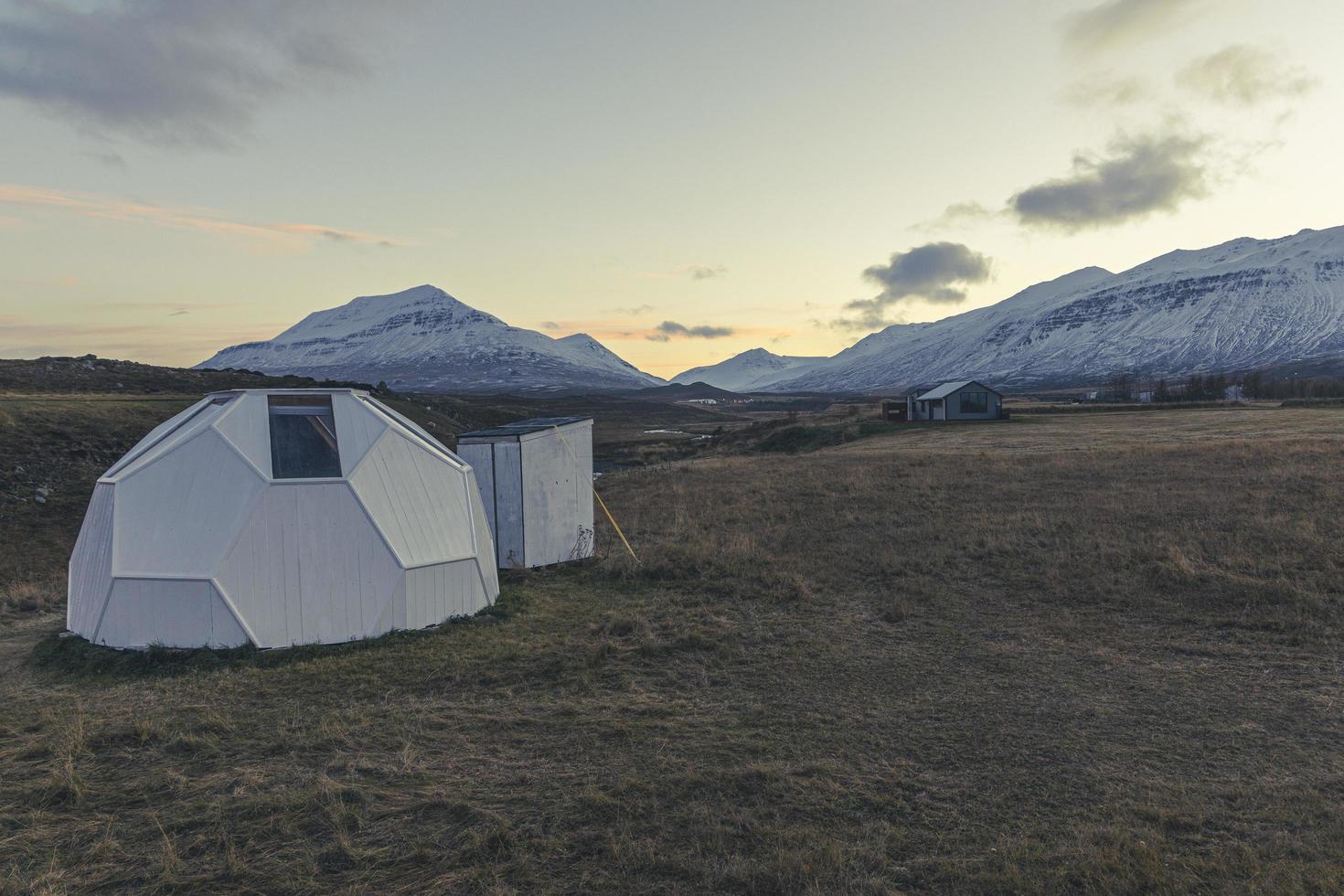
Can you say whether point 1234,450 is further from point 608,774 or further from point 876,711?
point 608,774

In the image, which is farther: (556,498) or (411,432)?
(556,498)

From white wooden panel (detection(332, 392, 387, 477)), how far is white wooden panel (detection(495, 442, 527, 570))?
394cm

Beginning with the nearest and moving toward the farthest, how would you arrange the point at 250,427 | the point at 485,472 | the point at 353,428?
the point at 250,427 → the point at 353,428 → the point at 485,472

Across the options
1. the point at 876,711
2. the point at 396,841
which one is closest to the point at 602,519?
the point at 876,711

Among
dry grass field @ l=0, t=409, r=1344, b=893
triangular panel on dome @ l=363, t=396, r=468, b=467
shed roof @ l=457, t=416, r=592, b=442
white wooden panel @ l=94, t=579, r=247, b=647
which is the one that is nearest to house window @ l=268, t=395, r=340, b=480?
triangular panel on dome @ l=363, t=396, r=468, b=467

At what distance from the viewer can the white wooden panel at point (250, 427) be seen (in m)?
11.8

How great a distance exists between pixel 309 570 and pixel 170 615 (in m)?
2.09

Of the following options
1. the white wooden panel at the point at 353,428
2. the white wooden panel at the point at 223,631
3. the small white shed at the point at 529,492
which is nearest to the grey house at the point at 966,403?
the small white shed at the point at 529,492

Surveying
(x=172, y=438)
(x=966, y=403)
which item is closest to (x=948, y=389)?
(x=966, y=403)

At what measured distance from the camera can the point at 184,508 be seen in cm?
1132

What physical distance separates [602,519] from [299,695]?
14.9 metres

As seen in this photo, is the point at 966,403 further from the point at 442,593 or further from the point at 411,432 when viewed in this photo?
the point at 442,593

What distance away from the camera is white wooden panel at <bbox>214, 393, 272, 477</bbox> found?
463 inches

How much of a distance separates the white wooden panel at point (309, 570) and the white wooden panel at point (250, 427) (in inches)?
33.8
